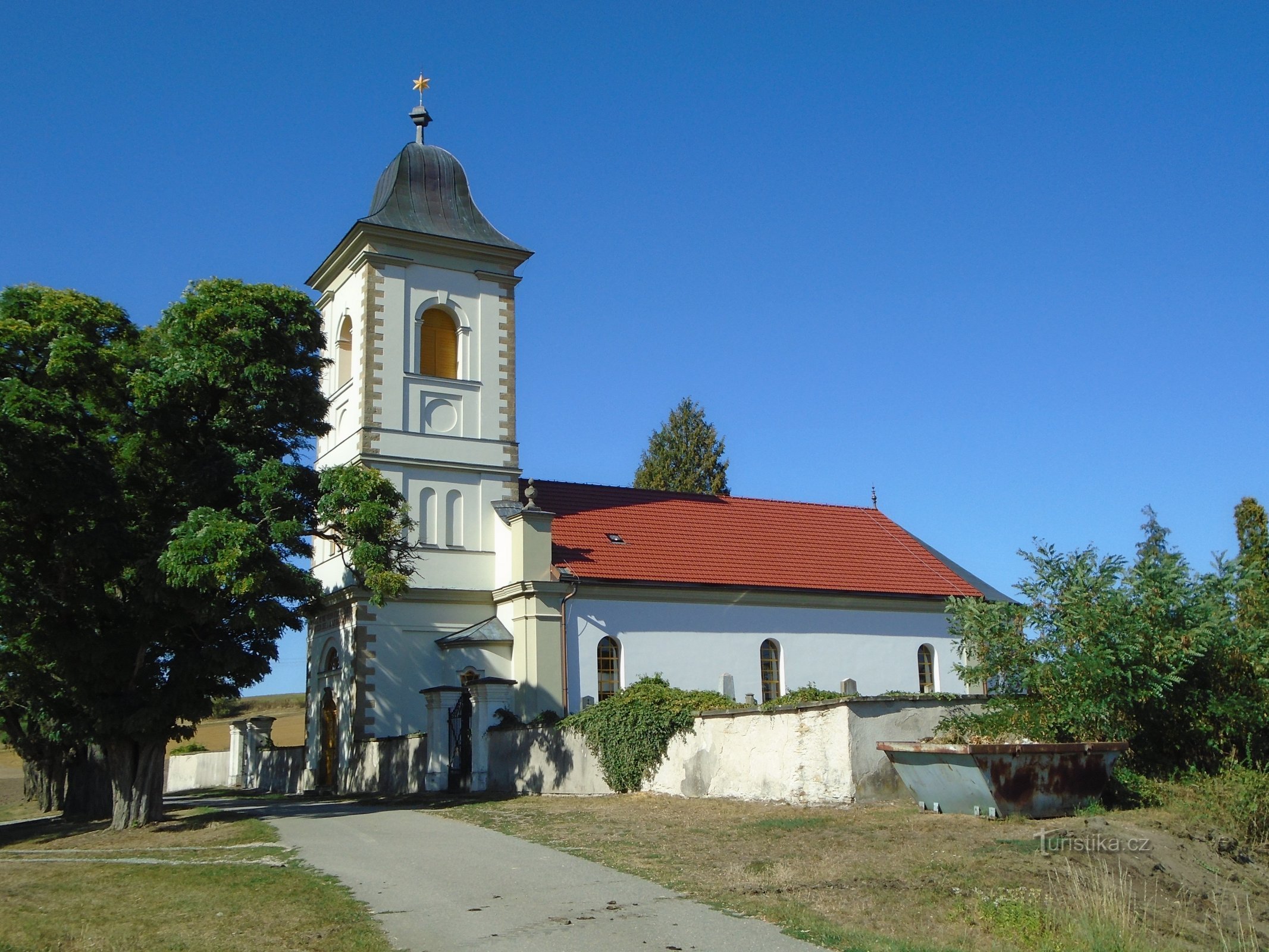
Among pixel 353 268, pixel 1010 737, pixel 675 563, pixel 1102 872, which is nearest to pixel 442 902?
pixel 1102 872

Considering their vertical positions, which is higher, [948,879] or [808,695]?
[808,695]

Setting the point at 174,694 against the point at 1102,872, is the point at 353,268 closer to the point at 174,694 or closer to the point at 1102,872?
the point at 174,694

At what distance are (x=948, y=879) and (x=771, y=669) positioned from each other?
19.8m

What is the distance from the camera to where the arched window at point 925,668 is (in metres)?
32.9

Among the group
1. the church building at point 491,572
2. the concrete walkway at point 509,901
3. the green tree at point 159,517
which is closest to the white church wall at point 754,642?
the church building at point 491,572

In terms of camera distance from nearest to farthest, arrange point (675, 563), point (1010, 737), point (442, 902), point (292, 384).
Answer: point (442, 902), point (1010, 737), point (292, 384), point (675, 563)

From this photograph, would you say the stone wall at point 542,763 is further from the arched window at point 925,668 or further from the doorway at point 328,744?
the arched window at point 925,668

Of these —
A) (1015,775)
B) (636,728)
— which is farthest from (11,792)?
(1015,775)

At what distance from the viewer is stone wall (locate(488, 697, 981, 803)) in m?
16.0

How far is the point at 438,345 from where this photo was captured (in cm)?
3081

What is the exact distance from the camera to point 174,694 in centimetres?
1902

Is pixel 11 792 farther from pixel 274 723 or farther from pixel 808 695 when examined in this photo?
pixel 808 695

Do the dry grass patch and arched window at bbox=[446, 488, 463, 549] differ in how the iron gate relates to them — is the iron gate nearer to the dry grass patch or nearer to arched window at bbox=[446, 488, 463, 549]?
arched window at bbox=[446, 488, 463, 549]

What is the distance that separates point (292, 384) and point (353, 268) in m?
11.1
